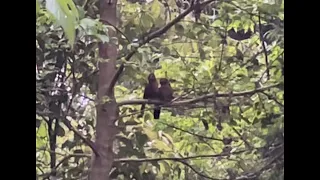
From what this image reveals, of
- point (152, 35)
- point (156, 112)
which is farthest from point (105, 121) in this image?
point (152, 35)

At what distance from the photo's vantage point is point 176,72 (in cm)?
90

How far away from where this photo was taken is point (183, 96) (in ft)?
2.97

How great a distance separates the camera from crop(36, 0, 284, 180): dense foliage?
2.90ft

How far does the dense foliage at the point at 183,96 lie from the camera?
883 mm

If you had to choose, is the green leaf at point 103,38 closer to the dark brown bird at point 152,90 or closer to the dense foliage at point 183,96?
the dense foliage at point 183,96

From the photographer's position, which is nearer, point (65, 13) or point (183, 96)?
point (65, 13)

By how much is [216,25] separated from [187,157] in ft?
1.01

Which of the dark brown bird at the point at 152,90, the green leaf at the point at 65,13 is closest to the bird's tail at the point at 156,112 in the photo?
the dark brown bird at the point at 152,90

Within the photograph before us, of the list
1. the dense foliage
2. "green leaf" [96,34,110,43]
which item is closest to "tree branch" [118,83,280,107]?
the dense foliage

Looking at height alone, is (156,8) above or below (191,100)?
above

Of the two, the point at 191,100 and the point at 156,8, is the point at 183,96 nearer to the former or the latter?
the point at 191,100
